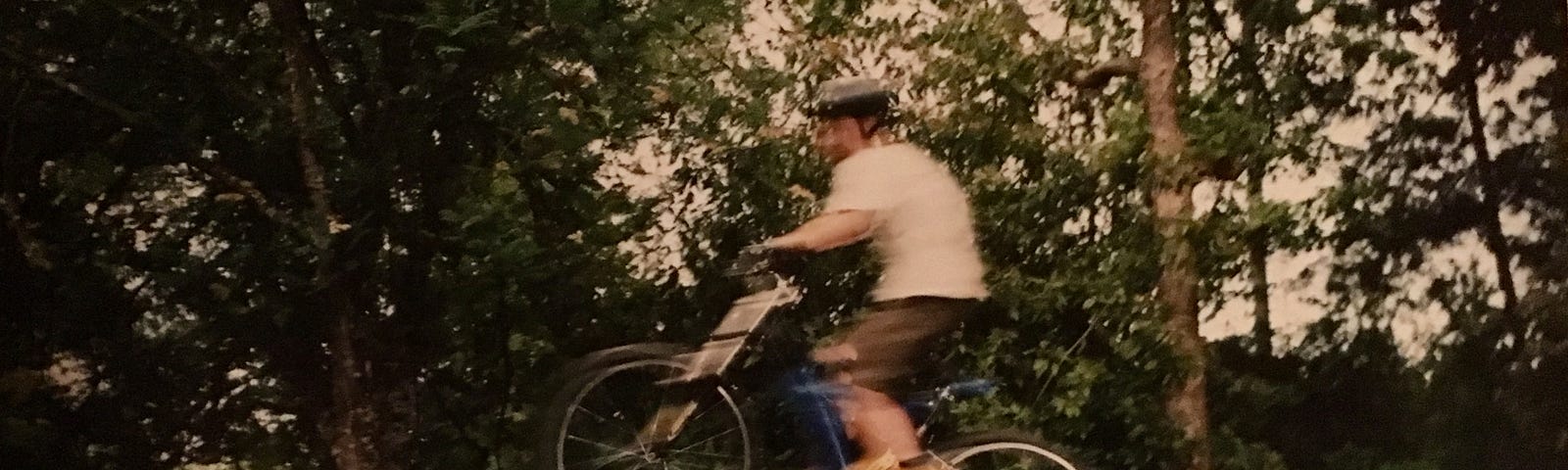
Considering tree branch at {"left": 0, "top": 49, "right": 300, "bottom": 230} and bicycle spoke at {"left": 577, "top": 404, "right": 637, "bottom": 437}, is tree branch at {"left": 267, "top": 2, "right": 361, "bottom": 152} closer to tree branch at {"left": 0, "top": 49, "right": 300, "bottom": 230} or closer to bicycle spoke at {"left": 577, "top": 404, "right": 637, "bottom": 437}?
tree branch at {"left": 0, "top": 49, "right": 300, "bottom": 230}

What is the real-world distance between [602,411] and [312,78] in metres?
1.57

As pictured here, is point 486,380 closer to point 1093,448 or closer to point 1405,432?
point 1093,448

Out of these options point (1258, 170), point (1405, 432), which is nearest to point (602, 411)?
point (1258, 170)

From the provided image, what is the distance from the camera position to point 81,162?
3.64 m

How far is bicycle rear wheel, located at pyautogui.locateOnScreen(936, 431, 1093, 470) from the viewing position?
270 cm

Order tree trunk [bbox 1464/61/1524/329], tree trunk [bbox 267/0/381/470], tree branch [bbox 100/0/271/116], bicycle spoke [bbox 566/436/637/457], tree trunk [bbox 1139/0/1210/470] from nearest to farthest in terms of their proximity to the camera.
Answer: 1. bicycle spoke [bbox 566/436/637/457]
2. tree branch [bbox 100/0/271/116]
3. tree trunk [bbox 267/0/381/470]
4. tree trunk [bbox 1139/0/1210/470]
5. tree trunk [bbox 1464/61/1524/329]

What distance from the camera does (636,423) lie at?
274 centimetres

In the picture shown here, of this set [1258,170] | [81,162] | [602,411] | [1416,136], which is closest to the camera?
[602,411]

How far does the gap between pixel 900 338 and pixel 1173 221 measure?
65.4 inches

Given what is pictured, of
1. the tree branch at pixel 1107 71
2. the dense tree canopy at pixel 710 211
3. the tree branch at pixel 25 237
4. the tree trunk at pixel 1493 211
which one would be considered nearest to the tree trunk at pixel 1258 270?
the dense tree canopy at pixel 710 211

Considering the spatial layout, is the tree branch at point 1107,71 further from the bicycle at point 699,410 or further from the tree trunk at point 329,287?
the tree trunk at point 329,287

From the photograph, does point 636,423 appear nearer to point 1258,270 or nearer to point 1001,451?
point 1001,451

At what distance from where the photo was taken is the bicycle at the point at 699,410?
8.61ft

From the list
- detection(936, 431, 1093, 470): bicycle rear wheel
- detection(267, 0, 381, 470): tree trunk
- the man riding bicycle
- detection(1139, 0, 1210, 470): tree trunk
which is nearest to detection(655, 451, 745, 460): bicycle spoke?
the man riding bicycle
